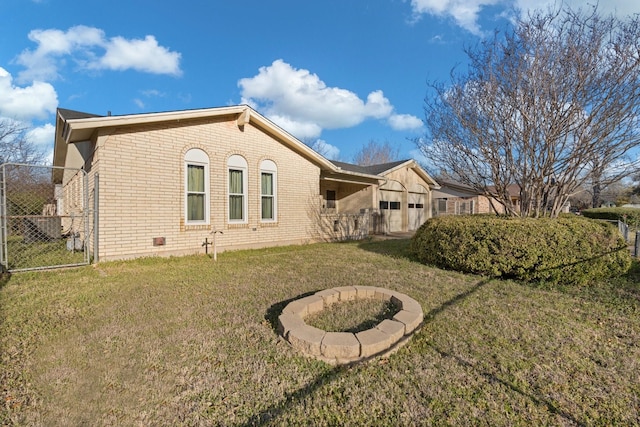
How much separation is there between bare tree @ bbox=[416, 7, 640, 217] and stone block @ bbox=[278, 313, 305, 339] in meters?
6.90

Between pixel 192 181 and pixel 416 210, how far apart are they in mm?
14154

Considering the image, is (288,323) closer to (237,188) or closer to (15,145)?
(237,188)

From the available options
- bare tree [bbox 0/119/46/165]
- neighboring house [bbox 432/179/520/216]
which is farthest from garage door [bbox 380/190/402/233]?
bare tree [bbox 0/119/46/165]

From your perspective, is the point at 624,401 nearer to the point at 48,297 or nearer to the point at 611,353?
the point at 611,353

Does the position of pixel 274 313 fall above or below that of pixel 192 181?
below

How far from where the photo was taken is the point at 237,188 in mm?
8875

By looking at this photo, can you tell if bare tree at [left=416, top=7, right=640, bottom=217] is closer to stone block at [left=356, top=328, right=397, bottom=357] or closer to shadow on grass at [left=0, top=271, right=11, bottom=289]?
stone block at [left=356, top=328, right=397, bottom=357]

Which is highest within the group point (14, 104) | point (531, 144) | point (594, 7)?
point (14, 104)

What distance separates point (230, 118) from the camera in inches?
340

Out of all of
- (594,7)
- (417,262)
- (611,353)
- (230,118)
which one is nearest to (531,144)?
(594,7)

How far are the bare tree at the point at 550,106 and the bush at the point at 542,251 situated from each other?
5.31 feet

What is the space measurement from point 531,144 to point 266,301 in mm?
7080

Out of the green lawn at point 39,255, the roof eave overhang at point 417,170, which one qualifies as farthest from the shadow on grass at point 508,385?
the roof eave overhang at point 417,170

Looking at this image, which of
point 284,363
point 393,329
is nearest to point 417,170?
point 393,329
